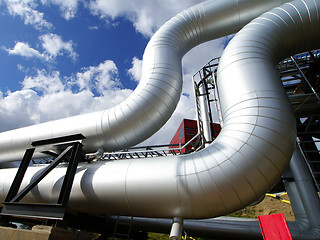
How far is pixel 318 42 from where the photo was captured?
4.47 metres

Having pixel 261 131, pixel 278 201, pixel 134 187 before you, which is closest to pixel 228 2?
pixel 261 131

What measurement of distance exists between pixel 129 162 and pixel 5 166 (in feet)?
19.4

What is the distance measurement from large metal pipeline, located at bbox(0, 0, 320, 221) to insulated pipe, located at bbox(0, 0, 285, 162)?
0.16ft

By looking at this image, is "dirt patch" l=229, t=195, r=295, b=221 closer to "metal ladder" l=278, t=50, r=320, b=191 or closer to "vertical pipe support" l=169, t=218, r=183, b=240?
"metal ladder" l=278, t=50, r=320, b=191

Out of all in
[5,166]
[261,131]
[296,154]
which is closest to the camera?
[261,131]

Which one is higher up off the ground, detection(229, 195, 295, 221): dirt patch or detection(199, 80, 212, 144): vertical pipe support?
detection(199, 80, 212, 144): vertical pipe support

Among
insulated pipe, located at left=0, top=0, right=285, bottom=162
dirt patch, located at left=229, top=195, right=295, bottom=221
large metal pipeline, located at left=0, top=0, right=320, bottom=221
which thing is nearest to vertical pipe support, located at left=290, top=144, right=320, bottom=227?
large metal pipeline, located at left=0, top=0, right=320, bottom=221

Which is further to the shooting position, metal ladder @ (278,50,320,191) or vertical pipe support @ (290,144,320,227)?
metal ladder @ (278,50,320,191)

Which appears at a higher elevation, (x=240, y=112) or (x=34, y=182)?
(x=240, y=112)

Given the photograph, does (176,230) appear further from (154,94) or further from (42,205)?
(154,94)

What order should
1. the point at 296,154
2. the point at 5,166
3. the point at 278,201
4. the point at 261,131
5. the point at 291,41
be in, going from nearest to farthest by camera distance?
1. the point at 261,131
2. the point at 291,41
3. the point at 296,154
4. the point at 5,166
5. the point at 278,201

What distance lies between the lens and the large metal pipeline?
2920 mm

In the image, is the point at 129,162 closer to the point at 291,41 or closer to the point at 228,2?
the point at 291,41

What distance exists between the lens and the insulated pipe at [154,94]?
15.1 feet
